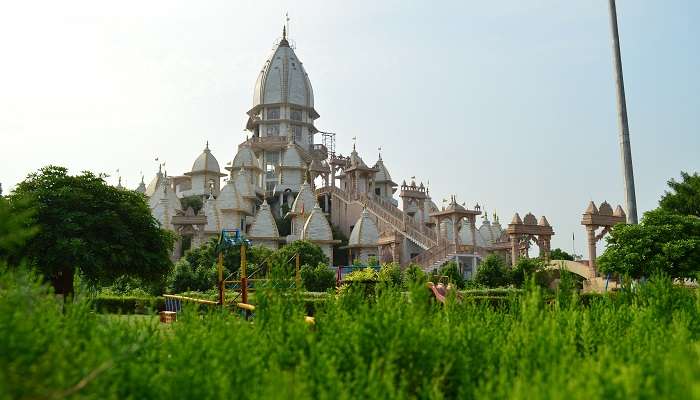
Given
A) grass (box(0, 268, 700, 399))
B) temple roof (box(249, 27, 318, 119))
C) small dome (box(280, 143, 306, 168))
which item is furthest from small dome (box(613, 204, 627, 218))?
temple roof (box(249, 27, 318, 119))

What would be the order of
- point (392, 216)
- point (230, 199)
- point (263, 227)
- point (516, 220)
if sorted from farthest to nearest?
point (230, 199), point (263, 227), point (392, 216), point (516, 220)

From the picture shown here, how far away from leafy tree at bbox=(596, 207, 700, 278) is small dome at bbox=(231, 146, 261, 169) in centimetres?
4614

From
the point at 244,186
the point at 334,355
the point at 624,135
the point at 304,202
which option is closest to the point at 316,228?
the point at 304,202

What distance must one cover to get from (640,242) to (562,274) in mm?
12198

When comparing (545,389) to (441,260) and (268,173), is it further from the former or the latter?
(268,173)

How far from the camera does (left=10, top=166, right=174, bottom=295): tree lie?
16.4m

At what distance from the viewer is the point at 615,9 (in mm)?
15430

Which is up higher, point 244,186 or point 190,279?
point 244,186

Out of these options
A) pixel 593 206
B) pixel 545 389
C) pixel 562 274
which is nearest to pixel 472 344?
pixel 545 389

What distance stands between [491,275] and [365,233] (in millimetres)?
14566

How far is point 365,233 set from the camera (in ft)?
155

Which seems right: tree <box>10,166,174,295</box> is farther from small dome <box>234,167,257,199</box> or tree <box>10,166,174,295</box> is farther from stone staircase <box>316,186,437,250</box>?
small dome <box>234,167,257,199</box>

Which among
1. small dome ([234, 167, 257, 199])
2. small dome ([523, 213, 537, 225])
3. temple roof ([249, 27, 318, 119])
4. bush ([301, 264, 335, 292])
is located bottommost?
bush ([301, 264, 335, 292])

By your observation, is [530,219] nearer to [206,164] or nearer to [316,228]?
[316,228]
